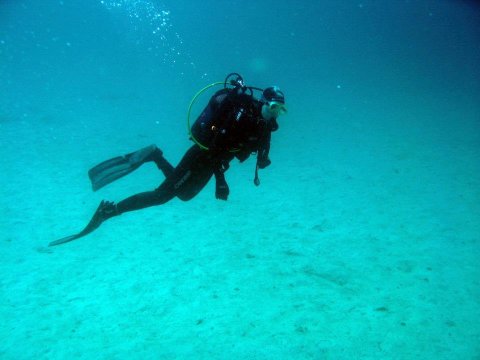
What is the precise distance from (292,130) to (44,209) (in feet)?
30.3

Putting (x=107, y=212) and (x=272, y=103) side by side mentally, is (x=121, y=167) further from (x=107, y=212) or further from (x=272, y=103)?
(x=272, y=103)

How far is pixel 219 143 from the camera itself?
3.75 m

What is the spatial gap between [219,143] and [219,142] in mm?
12

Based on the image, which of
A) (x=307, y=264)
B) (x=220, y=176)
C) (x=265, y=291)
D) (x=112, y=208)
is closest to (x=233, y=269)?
(x=265, y=291)

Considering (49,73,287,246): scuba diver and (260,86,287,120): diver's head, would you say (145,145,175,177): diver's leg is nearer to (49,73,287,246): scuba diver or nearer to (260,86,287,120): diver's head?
(49,73,287,246): scuba diver

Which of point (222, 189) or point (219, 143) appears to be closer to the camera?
point (219, 143)

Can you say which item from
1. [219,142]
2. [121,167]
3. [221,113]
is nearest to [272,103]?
[221,113]

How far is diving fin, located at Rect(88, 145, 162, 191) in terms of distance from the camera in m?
4.50

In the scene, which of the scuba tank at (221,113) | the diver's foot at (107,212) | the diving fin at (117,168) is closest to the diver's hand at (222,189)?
the scuba tank at (221,113)

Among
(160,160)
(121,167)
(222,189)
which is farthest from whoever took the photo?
(160,160)

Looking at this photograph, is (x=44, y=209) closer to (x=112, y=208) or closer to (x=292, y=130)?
(x=112, y=208)

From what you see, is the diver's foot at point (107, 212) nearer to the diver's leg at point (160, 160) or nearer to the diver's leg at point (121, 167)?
the diver's leg at point (121, 167)

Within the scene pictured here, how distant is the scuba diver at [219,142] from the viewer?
3797 millimetres

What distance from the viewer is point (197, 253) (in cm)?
512
